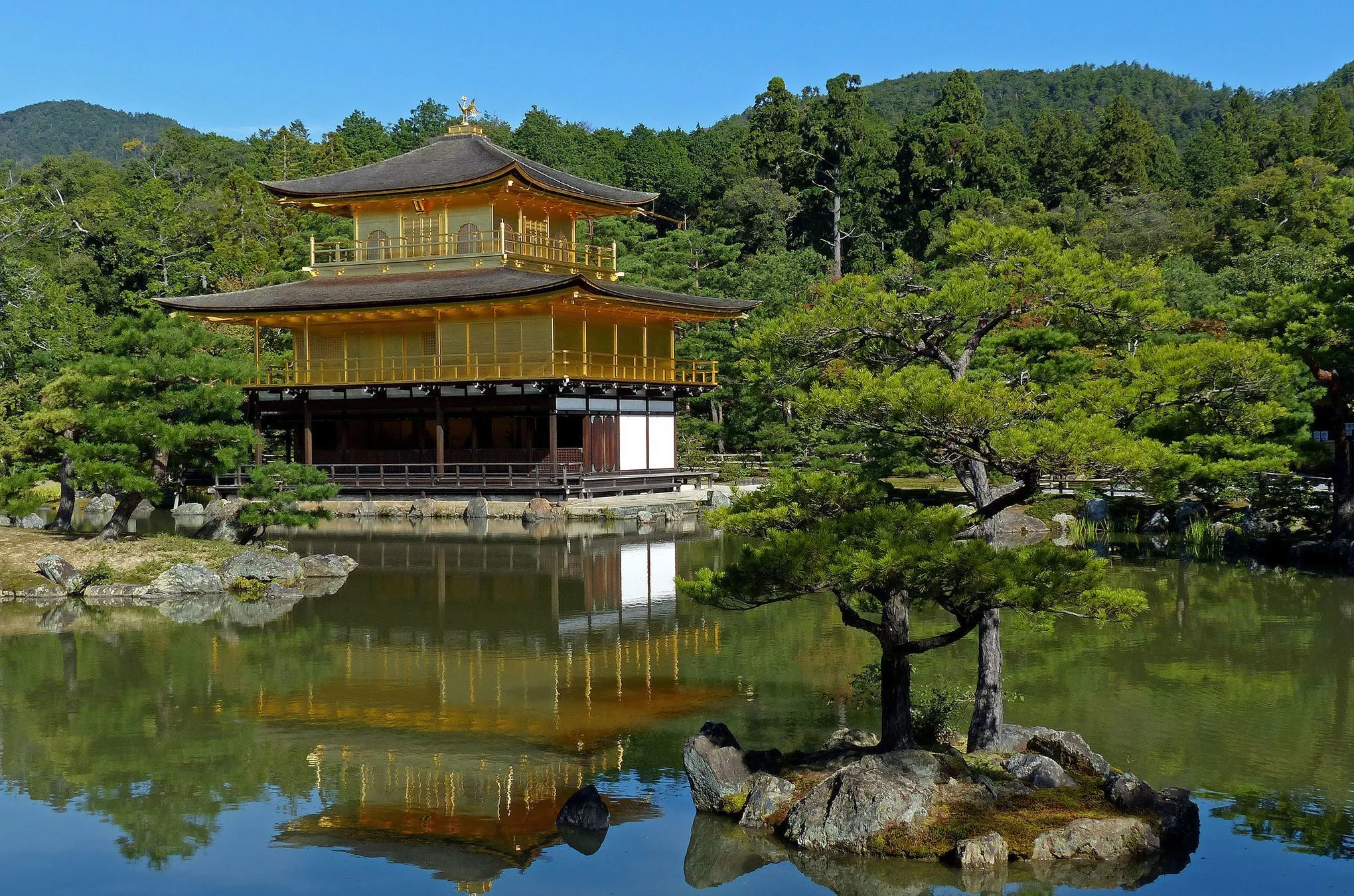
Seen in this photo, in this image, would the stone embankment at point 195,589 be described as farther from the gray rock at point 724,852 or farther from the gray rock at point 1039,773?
the gray rock at point 1039,773

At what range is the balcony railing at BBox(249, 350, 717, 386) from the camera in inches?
1288

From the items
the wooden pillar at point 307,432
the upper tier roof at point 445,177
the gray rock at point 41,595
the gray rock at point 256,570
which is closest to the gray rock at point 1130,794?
the gray rock at point 256,570

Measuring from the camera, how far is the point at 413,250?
37188 millimetres

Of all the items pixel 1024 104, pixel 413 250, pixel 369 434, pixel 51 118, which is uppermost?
pixel 51 118

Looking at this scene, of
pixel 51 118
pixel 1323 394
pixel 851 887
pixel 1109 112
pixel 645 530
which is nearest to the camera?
pixel 851 887

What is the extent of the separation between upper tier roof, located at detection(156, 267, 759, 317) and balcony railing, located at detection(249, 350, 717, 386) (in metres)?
1.63

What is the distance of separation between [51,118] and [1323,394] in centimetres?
20244

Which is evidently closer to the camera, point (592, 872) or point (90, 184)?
point (592, 872)

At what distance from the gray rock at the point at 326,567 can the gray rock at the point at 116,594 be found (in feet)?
8.06

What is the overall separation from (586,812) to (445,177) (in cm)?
2933

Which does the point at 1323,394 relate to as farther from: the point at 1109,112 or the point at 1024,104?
the point at 1024,104

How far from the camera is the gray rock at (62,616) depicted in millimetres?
17016

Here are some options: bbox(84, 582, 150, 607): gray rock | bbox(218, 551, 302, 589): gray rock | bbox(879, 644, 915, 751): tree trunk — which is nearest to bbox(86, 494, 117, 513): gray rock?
bbox(84, 582, 150, 607): gray rock

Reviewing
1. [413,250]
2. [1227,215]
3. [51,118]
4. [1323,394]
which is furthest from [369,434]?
[51,118]
